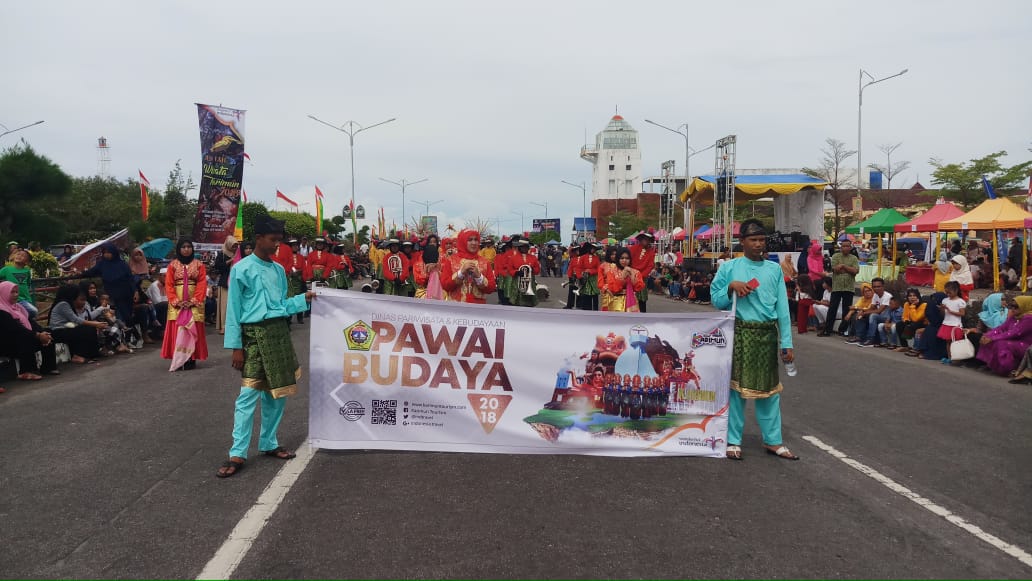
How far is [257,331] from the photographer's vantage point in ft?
17.4

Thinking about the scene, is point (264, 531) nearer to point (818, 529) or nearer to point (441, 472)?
point (441, 472)

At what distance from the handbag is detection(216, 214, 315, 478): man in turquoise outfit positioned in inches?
373

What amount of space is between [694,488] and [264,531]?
2.66m

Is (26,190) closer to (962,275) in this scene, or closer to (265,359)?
(265,359)

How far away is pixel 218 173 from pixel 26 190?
689 centimetres

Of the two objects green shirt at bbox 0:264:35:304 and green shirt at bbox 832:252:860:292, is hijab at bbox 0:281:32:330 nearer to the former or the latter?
green shirt at bbox 0:264:35:304

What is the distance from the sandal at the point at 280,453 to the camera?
17.9 feet

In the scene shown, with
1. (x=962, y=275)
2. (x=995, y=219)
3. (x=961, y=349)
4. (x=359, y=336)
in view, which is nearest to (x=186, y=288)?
(x=359, y=336)

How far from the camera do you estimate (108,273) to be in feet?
40.1

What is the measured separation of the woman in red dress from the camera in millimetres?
9750

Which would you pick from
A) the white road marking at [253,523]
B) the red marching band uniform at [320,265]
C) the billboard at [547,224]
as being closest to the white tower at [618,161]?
the billboard at [547,224]

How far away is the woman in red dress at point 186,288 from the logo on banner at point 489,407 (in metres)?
5.88

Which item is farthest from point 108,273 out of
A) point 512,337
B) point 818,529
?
point 818,529

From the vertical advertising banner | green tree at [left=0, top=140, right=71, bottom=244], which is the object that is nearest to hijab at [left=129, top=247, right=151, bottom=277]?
green tree at [left=0, top=140, right=71, bottom=244]
